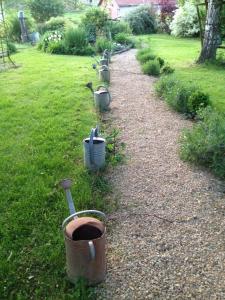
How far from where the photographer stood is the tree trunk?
37.8 ft

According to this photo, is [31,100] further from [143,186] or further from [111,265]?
[111,265]

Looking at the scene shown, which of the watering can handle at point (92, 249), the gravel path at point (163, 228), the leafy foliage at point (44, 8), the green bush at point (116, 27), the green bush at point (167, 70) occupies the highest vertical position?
the leafy foliage at point (44, 8)

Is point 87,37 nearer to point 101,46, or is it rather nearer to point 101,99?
point 101,46

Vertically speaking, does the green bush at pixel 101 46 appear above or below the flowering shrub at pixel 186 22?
below

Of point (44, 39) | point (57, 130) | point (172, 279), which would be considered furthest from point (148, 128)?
point (44, 39)

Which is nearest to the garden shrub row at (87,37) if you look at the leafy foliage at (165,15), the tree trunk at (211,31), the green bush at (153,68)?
the tree trunk at (211,31)

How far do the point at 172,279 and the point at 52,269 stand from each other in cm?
106

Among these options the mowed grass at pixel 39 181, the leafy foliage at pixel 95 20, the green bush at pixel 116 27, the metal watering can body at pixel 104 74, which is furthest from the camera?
the green bush at pixel 116 27

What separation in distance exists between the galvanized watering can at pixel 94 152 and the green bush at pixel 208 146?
1.36m

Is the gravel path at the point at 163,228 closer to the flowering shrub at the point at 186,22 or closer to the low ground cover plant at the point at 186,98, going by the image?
the low ground cover plant at the point at 186,98

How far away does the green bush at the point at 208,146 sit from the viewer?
468 centimetres

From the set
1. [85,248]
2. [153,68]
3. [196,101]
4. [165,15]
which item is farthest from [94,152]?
[165,15]

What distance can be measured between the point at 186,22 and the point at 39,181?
21.7m

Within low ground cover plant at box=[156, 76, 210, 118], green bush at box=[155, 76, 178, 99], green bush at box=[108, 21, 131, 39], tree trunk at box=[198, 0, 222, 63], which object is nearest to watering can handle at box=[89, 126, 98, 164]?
low ground cover plant at box=[156, 76, 210, 118]
